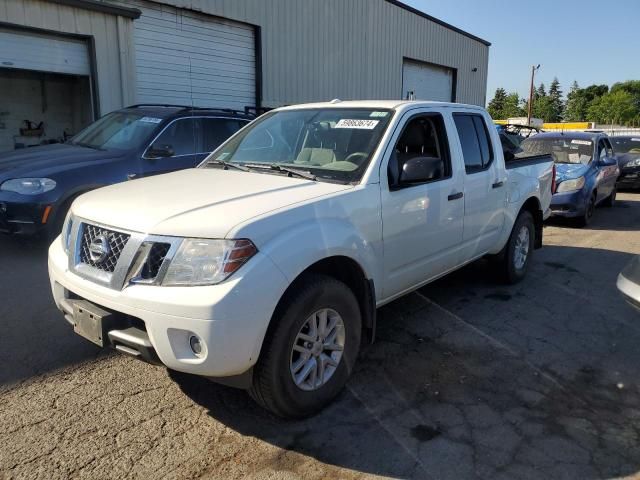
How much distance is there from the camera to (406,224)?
3693 millimetres

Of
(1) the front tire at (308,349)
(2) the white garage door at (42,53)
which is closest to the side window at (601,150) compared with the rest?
(1) the front tire at (308,349)

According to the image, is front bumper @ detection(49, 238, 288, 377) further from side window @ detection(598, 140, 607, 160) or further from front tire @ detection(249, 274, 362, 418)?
side window @ detection(598, 140, 607, 160)

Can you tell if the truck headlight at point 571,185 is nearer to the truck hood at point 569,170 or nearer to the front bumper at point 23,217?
the truck hood at point 569,170

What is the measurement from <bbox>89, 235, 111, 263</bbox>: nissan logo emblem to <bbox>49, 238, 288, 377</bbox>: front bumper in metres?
0.24

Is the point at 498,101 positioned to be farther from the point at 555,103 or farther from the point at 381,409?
the point at 381,409

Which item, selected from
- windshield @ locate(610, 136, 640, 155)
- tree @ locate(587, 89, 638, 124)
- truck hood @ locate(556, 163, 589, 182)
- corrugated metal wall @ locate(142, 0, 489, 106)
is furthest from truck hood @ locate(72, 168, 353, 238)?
tree @ locate(587, 89, 638, 124)

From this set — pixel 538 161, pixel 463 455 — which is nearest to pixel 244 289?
pixel 463 455

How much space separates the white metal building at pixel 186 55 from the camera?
9516 mm

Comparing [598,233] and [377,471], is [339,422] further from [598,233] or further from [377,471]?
[598,233]

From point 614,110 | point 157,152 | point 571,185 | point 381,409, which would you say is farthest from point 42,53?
point 614,110

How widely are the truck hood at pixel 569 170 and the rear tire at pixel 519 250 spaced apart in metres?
4.00

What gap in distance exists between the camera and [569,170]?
31.6 ft

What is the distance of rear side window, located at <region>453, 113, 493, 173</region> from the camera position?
4559mm

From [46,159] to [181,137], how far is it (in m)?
1.63
